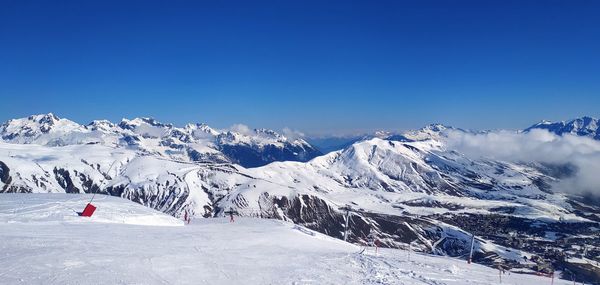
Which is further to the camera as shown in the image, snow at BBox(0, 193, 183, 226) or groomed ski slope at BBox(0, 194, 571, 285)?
snow at BBox(0, 193, 183, 226)

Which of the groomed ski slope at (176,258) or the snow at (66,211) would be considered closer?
the groomed ski slope at (176,258)

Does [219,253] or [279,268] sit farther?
[219,253]

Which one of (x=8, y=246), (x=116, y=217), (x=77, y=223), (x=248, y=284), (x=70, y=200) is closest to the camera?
(x=248, y=284)

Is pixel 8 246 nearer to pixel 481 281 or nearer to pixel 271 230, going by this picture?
pixel 271 230

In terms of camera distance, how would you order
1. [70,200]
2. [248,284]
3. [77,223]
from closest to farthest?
[248,284], [77,223], [70,200]

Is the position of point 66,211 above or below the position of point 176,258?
below

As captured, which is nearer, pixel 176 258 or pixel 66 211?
pixel 176 258

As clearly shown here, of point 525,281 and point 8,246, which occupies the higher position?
point 525,281

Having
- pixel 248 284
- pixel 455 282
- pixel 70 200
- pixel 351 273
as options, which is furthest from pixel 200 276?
pixel 70 200
